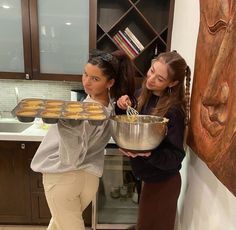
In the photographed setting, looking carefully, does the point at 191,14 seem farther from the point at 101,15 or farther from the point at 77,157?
the point at 77,157

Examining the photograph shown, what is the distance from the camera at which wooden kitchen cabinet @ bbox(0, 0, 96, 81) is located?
1.84 m

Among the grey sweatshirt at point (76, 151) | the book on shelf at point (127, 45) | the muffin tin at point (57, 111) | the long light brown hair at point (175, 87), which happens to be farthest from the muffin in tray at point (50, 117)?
the book on shelf at point (127, 45)

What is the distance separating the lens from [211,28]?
942 mm

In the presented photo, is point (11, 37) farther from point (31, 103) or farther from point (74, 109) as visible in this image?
point (74, 109)

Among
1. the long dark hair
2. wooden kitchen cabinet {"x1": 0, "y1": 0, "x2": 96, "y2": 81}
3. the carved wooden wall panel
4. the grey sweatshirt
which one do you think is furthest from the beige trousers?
wooden kitchen cabinet {"x1": 0, "y1": 0, "x2": 96, "y2": 81}

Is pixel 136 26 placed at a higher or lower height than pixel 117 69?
higher

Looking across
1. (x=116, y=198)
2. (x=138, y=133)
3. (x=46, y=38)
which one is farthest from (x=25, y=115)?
(x=116, y=198)

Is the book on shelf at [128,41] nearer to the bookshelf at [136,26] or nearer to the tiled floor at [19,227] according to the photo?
the bookshelf at [136,26]

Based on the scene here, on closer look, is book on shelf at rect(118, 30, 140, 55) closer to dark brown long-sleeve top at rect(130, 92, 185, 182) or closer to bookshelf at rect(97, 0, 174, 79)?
bookshelf at rect(97, 0, 174, 79)

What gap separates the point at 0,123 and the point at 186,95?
1767 mm

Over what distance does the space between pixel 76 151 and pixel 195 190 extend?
628 mm

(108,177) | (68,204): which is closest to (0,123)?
(108,177)

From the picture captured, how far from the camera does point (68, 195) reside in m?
1.21

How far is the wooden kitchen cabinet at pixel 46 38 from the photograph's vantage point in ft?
6.05
